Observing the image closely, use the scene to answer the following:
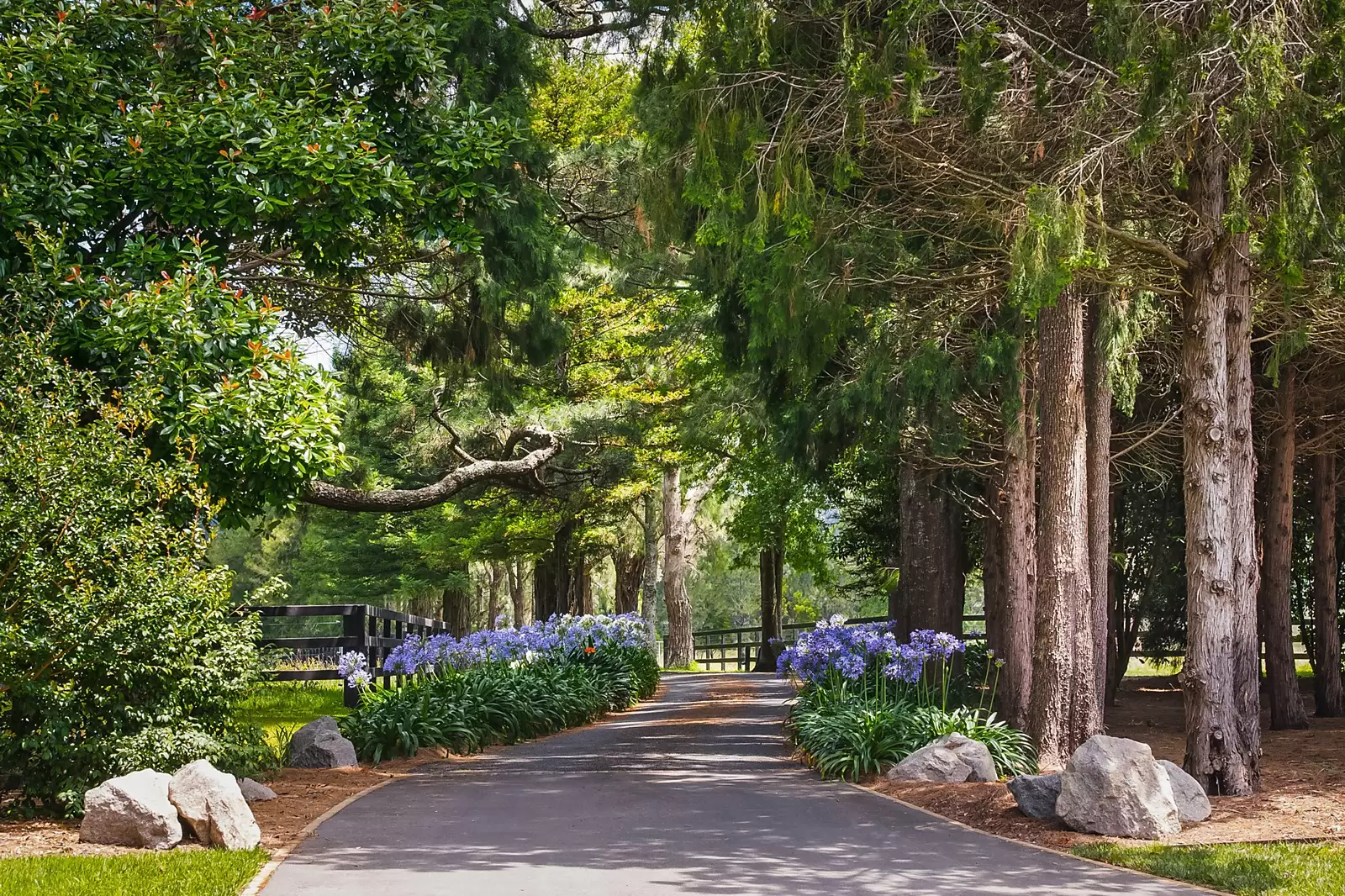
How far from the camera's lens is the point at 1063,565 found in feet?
31.3

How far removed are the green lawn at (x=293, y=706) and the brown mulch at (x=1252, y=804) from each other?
24.0 ft

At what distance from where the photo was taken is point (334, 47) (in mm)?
9727

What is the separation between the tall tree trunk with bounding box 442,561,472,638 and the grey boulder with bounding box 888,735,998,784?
69.7 feet

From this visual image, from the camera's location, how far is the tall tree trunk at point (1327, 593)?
50.0ft

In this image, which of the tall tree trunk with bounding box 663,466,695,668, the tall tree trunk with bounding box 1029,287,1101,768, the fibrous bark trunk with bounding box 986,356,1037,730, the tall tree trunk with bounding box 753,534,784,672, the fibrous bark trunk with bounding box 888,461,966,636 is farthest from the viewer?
the tall tree trunk with bounding box 753,534,784,672

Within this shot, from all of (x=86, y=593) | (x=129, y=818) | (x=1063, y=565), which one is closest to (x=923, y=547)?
(x=1063, y=565)

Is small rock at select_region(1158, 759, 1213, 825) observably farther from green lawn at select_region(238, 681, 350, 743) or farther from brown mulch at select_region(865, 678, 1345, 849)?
green lawn at select_region(238, 681, 350, 743)

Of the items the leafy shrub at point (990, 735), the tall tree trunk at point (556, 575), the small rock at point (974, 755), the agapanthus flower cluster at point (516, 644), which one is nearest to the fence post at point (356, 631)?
the agapanthus flower cluster at point (516, 644)

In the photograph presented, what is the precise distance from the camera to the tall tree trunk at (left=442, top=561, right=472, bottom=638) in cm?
3209

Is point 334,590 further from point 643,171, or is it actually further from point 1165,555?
point 643,171

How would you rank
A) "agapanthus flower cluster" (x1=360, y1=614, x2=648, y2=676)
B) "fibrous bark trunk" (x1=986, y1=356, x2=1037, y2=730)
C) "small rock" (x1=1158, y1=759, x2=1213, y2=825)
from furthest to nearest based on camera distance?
"agapanthus flower cluster" (x1=360, y1=614, x2=648, y2=676) < "fibrous bark trunk" (x1=986, y1=356, x2=1037, y2=730) < "small rock" (x1=1158, y1=759, x2=1213, y2=825)

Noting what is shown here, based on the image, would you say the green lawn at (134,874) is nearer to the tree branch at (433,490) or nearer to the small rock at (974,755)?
the small rock at (974,755)

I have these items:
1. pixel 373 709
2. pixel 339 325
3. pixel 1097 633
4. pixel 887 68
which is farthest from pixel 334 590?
pixel 887 68

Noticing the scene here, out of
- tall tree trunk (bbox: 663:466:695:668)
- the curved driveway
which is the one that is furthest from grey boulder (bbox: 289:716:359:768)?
tall tree trunk (bbox: 663:466:695:668)
